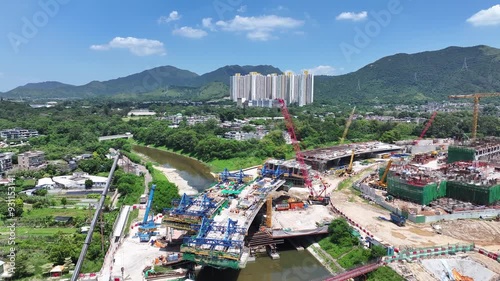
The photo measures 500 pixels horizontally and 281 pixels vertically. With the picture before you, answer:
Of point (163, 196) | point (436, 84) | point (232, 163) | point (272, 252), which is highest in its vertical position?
point (436, 84)

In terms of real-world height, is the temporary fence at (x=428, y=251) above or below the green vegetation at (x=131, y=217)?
above

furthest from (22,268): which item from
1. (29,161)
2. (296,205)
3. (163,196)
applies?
(29,161)

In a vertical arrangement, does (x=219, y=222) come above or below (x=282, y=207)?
above

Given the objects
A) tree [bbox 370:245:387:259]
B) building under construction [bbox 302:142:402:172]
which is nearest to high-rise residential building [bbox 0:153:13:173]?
building under construction [bbox 302:142:402:172]

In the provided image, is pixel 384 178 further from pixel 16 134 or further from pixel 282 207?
pixel 16 134

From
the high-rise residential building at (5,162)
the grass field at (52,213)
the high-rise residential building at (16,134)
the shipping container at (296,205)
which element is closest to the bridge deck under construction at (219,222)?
the shipping container at (296,205)

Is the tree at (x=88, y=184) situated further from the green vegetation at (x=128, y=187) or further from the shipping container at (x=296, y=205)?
the shipping container at (x=296, y=205)

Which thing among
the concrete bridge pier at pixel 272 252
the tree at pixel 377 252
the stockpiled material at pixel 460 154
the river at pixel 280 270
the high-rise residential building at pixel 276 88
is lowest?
the river at pixel 280 270
